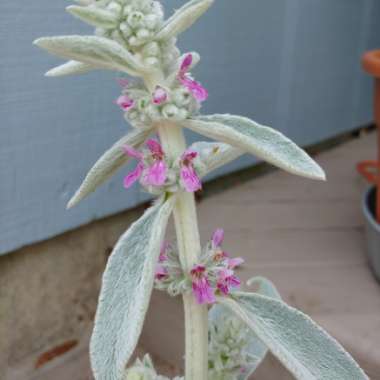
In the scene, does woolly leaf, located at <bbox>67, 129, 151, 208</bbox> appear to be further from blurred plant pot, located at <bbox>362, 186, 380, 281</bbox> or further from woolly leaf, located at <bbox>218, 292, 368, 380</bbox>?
blurred plant pot, located at <bbox>362, 186, 380, 281</bbox>

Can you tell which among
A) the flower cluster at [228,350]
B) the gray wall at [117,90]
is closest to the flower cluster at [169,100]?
the flower cluster at [228,350]

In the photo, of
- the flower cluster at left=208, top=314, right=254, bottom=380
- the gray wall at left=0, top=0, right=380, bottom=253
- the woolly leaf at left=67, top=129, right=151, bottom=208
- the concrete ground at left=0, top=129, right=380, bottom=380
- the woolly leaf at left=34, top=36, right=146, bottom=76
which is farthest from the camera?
the concrete ground at left=0, top=129, right=380, bottom=380

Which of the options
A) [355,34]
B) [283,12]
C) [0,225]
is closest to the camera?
[0,225]

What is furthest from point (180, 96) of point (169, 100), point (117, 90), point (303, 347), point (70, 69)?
point (117, 90)

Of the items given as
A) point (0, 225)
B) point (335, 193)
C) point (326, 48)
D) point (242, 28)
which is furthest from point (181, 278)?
point (326, 48)

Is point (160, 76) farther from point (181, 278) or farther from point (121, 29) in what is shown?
point (181, 278)

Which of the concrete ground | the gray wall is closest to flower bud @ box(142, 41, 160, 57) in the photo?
the gray wall
